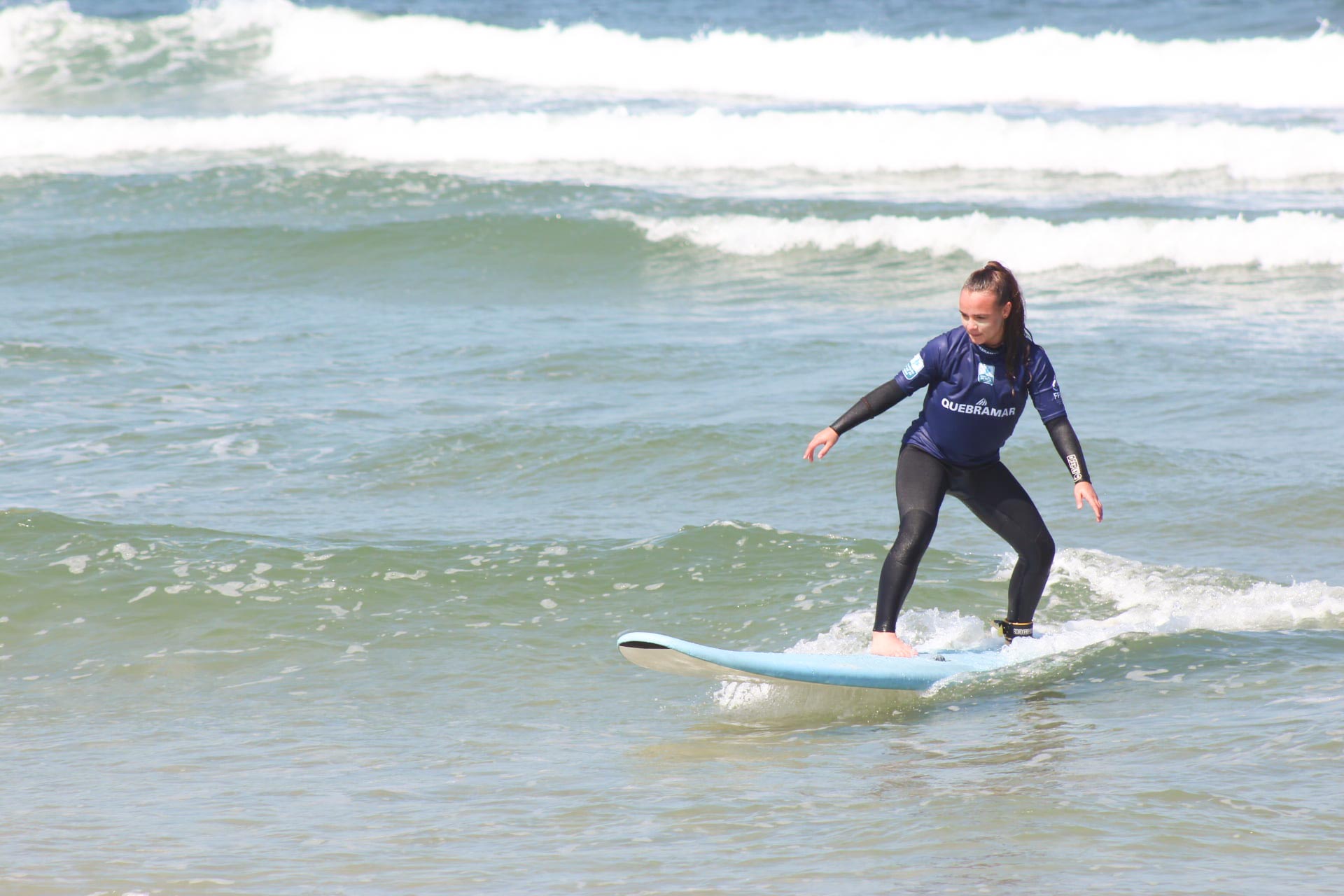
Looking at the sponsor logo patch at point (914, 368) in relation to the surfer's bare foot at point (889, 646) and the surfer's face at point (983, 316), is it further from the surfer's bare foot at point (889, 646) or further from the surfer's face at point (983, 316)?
the surfer's bare foot at point (889, 646)

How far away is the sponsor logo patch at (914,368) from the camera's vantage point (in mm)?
5074

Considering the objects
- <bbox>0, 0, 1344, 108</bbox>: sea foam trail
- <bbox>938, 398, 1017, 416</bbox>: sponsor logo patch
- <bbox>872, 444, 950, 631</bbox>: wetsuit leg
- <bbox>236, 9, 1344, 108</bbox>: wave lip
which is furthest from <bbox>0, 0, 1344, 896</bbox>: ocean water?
<bbox>0, 0, 1344, 108</bbox>: sea foam trail

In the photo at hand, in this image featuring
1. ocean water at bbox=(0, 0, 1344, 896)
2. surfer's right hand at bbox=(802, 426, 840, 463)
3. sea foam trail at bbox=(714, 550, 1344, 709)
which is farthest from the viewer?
sea foam trail at bbox=(714, 550, 1344, 709)

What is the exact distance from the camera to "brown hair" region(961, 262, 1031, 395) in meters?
4.90

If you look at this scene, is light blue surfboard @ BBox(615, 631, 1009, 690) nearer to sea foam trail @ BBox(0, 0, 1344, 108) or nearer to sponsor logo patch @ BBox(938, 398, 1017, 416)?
sponsor logo patch @ BBox(938, 398, 1017, 416)

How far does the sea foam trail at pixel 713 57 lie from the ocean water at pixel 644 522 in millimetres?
4957

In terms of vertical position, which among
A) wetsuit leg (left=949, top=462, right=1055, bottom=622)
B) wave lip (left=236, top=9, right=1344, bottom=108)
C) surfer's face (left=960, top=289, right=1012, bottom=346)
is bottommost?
wetsuit leg (left=949, top=462, right=1055, bottom=622)

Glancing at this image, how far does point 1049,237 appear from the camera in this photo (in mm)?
14430

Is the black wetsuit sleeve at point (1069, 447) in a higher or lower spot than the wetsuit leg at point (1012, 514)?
higher

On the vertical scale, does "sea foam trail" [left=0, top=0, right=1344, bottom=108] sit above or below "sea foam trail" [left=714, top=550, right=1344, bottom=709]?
above

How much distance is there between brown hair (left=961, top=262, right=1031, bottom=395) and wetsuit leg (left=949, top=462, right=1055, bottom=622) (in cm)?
38

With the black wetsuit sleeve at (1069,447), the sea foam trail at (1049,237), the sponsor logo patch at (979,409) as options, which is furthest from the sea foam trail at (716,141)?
the sponsor logo patch at (979,409)

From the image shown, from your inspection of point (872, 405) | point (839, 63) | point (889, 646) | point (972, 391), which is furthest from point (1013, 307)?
point (839, 63)

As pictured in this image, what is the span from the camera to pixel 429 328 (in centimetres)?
1201
